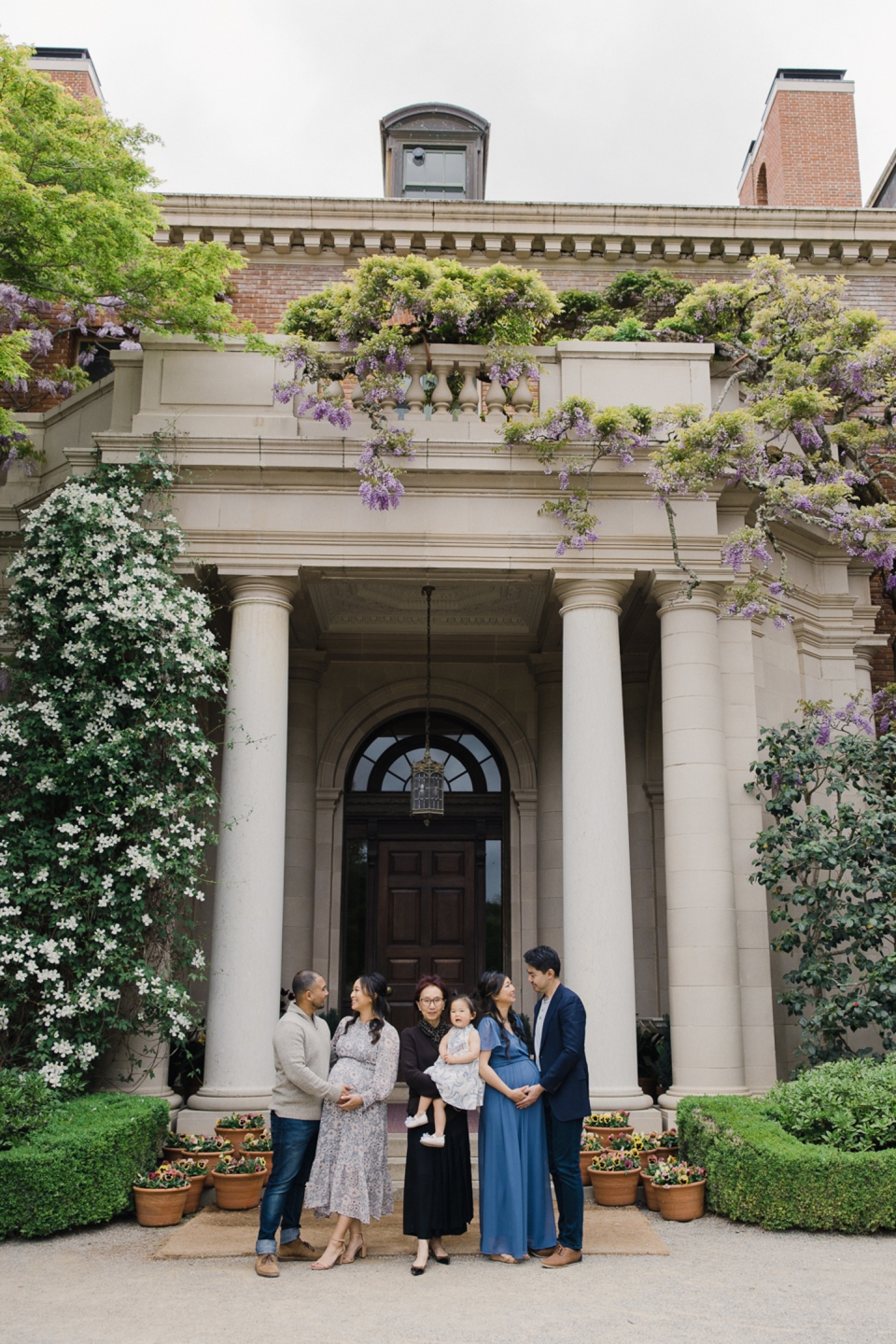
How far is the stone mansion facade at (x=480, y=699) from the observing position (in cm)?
1040

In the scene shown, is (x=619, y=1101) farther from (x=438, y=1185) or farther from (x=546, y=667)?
(x=546, y=667)

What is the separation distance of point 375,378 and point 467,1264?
7864mm

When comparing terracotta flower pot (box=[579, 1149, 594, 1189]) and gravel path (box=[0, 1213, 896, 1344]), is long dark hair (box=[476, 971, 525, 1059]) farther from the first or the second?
terracotta flower pot (box=[579, 1149, 594, 1189])

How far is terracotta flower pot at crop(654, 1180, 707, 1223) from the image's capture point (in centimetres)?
835

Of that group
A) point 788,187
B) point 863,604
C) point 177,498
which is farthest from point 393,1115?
point 788,187

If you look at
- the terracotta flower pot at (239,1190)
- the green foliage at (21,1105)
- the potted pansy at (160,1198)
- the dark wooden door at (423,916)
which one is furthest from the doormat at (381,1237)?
the dark wooden door at (423,916)

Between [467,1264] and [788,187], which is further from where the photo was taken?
[788,187]

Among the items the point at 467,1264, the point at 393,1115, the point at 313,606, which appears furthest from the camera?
the point at 313,606

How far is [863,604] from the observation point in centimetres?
1469

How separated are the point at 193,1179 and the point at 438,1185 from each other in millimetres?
2580

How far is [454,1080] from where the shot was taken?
6.97 meters

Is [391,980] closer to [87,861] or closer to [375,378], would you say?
[87,861]

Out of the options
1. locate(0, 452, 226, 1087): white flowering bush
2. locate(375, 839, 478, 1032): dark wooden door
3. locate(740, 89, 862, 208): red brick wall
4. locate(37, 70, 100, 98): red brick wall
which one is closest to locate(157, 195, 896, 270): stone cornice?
locate(740, 89, 862, 208): red brick wall

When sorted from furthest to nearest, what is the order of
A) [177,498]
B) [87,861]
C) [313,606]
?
[313,606] → [177,498] → [87,861]
